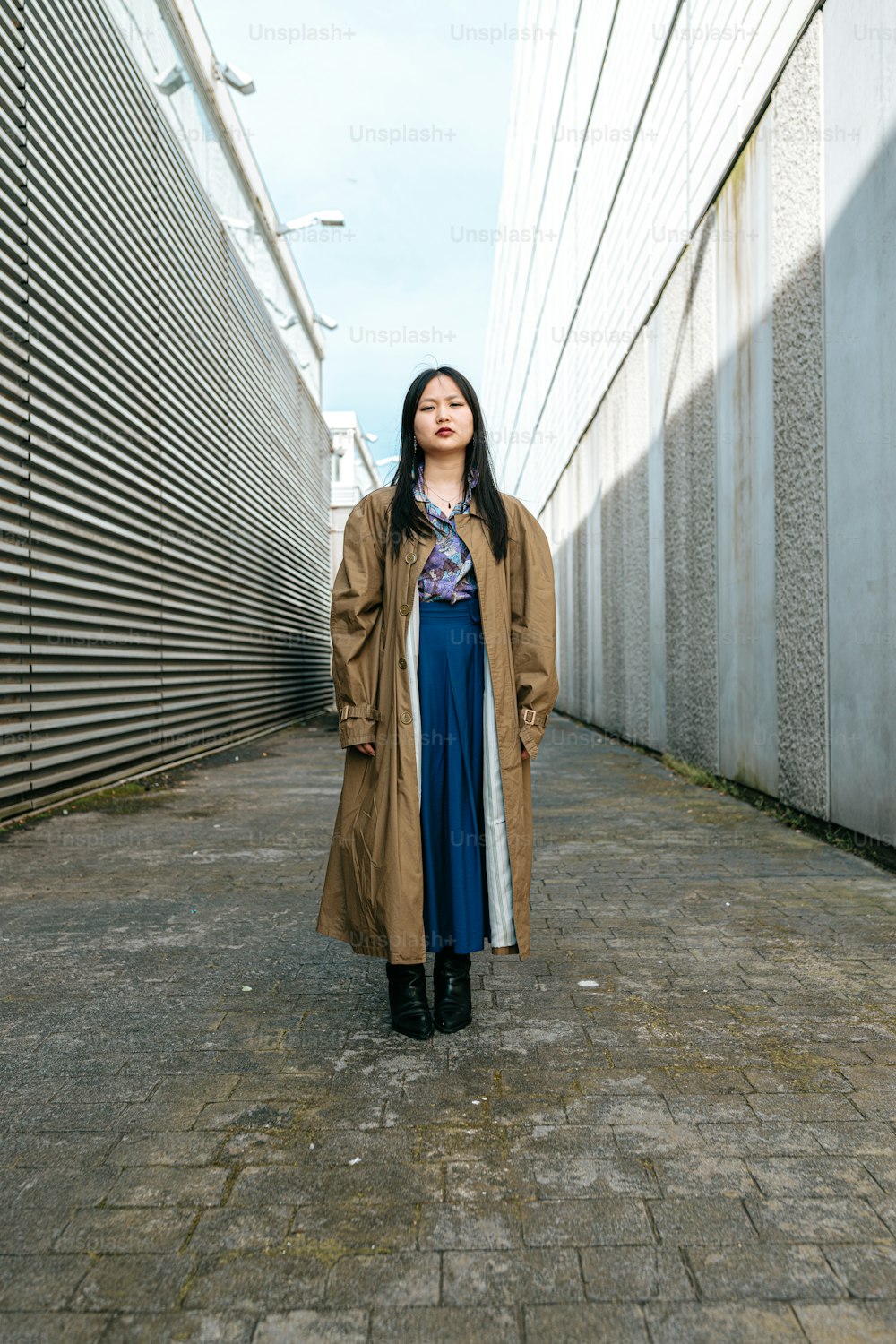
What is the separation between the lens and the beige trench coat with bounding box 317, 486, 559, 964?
294 centimetres

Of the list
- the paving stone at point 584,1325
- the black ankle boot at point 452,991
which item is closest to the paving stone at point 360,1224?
the paving stone at point 584,1325

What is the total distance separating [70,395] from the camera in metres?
7.80

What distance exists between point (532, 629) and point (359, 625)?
1.66 feet

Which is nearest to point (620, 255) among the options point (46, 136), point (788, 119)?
point (788, 119)

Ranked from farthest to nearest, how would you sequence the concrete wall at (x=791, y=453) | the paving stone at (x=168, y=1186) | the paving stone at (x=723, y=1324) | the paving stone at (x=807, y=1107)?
the concrete wall at (x=791, y=453) < the paving stone at (x=807, y=1107) < the paving stone at (x=168, y=1186) < the paving stone at (x=723, y=1324)

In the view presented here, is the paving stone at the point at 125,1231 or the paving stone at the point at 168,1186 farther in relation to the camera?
the paving stone at the point at 168,1186

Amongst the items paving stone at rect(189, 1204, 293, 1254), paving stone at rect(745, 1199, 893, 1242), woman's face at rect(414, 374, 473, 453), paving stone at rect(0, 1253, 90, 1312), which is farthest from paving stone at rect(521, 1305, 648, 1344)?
woman's face at rect(414, 374, 473, 453)

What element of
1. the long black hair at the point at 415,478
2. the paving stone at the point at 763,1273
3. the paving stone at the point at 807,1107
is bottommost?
the paving stone at the point at 807,1107

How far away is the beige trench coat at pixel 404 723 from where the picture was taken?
116 inches

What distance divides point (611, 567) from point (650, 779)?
5815 millimetres

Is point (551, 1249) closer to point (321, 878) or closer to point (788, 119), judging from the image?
point (321, 878)

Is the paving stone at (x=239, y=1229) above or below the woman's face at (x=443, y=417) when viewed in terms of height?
below

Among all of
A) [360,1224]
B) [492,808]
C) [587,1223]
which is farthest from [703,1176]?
[492,808]

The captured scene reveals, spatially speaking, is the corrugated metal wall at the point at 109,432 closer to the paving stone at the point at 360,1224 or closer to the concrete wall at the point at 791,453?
the concrete wall at the point at 791,453
